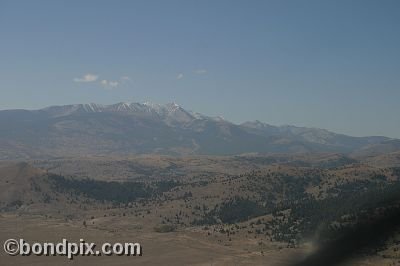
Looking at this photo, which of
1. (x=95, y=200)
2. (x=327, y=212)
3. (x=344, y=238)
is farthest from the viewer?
(x=95, y=200)

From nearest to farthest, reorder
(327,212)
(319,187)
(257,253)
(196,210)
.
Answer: (257,253) < (327,212) < (196,210) < (319,187)

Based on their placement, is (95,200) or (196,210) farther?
(95,200)

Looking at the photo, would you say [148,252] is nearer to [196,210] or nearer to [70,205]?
[196,210]

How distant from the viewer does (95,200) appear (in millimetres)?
170750

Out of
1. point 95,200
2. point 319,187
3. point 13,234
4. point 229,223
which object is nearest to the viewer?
point 13,234

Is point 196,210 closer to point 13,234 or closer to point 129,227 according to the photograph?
point 129,227

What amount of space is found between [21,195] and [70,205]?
1475 cm

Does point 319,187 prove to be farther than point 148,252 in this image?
Yes

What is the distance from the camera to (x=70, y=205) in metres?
158

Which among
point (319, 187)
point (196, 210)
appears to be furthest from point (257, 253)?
point (319, 187)

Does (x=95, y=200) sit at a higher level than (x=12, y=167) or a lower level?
lower

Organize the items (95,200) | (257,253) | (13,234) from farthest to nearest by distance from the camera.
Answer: (95,200) → (13,234) → (257,253)

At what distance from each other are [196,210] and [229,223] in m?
20.6

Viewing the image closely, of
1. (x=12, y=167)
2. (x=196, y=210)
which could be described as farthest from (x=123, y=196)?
(x=196, y=210)
